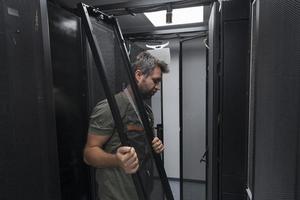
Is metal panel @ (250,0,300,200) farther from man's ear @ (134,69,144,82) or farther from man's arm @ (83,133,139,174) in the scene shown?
man's ear @ (134,69,144,82)

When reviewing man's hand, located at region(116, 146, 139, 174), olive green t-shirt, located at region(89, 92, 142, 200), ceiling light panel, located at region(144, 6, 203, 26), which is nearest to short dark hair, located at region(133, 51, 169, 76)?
olive green t-shirt, located at region(89, 92, 142, 200)

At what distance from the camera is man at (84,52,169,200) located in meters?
1.07

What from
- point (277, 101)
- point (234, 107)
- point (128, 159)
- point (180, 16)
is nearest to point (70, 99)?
point (128, 159)

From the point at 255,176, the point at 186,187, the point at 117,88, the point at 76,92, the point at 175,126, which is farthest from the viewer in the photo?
the point at 175,126

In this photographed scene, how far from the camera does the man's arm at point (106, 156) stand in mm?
858

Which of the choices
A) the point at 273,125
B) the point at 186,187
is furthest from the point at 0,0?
the point at 186,187

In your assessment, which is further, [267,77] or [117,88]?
[117,88]

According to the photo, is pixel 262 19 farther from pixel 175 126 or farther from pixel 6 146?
pixel 175 126

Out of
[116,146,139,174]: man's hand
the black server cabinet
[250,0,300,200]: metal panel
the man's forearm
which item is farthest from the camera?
the man's forearm

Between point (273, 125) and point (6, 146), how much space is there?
32.6 inches

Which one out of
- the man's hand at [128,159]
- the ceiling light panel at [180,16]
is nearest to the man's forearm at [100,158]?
the man's hand at [128,159]

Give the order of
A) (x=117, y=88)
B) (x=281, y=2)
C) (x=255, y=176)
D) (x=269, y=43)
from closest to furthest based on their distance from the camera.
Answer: (x=281, y=2) → (x=269, y=43) → (x=255, y=176) → (x=117, y=88)

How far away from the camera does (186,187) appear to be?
8.77 ft

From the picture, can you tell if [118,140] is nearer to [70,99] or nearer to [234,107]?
[70,99]
